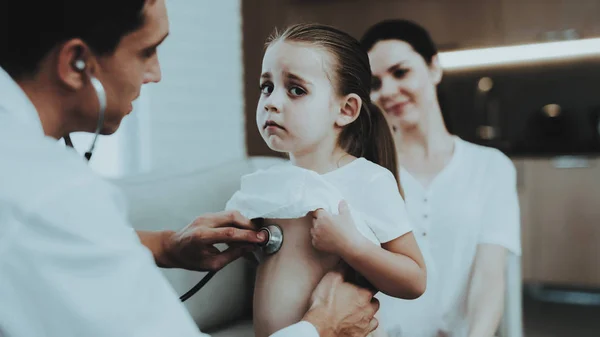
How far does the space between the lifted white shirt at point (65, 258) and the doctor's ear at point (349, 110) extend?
0.33m

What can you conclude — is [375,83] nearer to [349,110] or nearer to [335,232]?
[349,110]

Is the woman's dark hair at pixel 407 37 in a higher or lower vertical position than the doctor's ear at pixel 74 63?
higher

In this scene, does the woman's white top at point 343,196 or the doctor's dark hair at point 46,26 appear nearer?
the doctor's dark hair at point 46,26

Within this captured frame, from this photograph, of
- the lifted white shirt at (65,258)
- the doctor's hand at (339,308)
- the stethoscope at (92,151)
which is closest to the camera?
the lifted white shirt at (65,258)

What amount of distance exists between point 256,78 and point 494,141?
84cm

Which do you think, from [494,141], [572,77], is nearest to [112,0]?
[494,141]

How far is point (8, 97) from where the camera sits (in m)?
0.45

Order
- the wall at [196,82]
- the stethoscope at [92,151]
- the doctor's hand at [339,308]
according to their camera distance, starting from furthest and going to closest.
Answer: the wall at [196,82]
the doctor's hand at [339,308]
the stethoscope at [92,151]

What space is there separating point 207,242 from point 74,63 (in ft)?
0.93

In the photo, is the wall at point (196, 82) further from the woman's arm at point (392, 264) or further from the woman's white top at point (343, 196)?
the woman's arm at point (392, 264)

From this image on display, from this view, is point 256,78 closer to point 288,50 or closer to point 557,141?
point 288,50

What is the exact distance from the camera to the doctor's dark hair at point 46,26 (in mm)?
468

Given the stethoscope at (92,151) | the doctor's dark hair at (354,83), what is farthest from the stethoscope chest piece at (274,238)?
the doctor's dark hair at (354,83)

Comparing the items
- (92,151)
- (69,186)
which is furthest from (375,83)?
(69,186)
